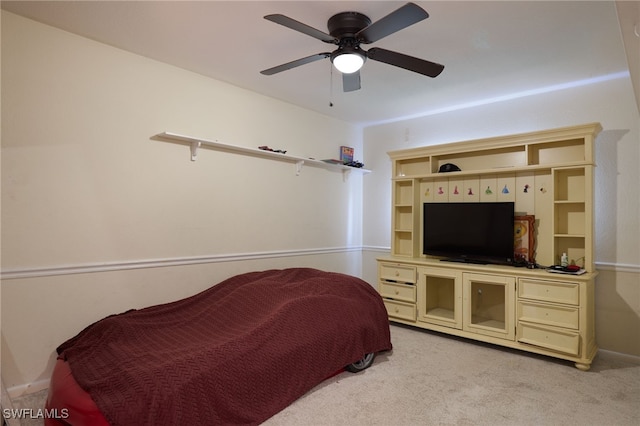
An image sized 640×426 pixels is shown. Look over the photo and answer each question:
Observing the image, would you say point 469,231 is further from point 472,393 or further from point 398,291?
point 472,393

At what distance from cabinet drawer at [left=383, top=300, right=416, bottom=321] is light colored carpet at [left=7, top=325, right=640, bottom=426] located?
69cm

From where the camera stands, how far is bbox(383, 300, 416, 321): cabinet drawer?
396cm

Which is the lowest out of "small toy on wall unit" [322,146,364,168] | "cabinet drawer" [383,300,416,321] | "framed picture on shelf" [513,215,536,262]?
"cabinet drawer" [383,300,416,321]

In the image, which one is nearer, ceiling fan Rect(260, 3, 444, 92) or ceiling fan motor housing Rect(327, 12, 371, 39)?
ceiling fan Rect(260, 3, 444, 92)

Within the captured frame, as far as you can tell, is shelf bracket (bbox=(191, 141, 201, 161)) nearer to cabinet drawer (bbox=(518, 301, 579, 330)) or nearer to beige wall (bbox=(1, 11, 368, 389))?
beige wall (bbox=(1, 11, 368, 389))

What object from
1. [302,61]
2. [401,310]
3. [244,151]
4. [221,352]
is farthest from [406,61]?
[401,310]

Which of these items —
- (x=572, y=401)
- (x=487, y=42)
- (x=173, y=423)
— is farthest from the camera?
(x=487, y=42)

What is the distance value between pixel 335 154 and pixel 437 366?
9.41 ft

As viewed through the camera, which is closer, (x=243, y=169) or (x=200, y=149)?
(x=200, y=149)

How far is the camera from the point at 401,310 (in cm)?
405

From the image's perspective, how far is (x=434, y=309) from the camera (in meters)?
4.08

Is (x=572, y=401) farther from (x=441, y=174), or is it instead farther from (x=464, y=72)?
(x=464, y=72)

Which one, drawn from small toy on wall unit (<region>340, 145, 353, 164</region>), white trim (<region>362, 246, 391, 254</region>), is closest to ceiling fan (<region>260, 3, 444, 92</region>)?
small toy on wall unit (<region>340, 145, 353, 164</region>)

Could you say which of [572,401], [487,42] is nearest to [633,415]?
[572,401]
